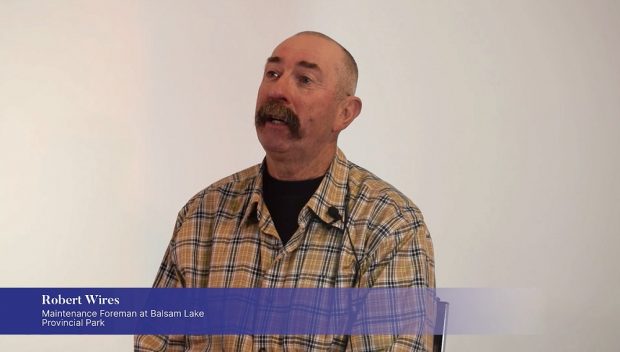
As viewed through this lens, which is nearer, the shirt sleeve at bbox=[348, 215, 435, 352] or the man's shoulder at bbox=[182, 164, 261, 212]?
the shirt sleeve at bbox=[348, 215, 435, 352]

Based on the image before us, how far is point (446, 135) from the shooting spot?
290 centimetres

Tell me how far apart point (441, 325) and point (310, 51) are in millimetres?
709

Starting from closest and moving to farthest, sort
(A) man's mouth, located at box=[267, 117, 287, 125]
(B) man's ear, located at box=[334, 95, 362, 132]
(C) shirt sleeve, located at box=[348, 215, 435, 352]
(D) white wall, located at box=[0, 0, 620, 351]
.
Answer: (C) shirt sleeve, located at box=[348, 215, 435, 352] → (A) man's mouth, located at box=[267, 117, 287, 125] → (B) man's ear, located at box=[334, 95, 362, 132] → (D) white wall, located at box=[0, 0, 620, 351]

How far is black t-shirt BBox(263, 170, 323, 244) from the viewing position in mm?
2131

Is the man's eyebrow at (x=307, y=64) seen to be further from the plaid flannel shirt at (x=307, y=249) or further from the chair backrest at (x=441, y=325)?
the chair backrest at (x=441, y=325)

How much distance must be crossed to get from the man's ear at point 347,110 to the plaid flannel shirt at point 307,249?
0.28ft

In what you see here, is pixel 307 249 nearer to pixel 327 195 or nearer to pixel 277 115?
pixel 327 195

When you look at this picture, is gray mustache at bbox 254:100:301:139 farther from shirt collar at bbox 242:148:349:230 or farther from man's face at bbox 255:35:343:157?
shirt collar at bbox 242:148:349:230

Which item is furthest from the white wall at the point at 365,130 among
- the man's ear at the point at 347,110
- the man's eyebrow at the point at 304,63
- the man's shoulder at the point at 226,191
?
the man's eyebrow at the point at 304,63

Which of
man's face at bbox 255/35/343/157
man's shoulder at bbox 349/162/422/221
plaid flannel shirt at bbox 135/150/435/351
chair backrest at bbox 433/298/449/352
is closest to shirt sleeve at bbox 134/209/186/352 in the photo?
plaid flannel shirt at bbox 135/150/435/351

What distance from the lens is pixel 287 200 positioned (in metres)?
2.16

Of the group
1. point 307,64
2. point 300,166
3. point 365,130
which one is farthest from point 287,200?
point 365,130

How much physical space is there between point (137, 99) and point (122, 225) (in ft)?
1.34

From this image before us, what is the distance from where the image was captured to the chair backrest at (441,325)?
2.07m
